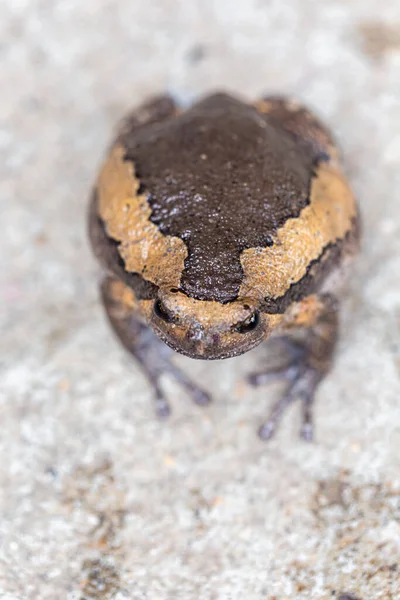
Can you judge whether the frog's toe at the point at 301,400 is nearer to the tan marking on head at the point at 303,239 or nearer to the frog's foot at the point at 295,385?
the frog's foot at the point at 295,385

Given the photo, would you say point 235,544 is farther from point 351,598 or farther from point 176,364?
point 176,364

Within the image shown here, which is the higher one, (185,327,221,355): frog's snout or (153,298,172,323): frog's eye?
(153,298,172,323): frog's eye

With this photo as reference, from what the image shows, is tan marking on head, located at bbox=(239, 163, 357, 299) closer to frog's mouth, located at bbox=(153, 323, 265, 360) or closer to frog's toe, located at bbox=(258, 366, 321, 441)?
frog's mouth, located at bbox=(153, 323, 265, 360)

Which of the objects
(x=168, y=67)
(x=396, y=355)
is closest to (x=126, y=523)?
(x=396, y=355)

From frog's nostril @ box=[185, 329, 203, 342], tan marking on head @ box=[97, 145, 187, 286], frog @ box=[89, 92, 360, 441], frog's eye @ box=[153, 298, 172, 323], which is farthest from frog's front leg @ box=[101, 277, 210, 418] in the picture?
frog's nostril @ box=[185, 329, 203, 342]

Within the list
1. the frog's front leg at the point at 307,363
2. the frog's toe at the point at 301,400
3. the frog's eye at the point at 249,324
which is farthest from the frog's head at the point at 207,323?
the frog's toe at the point at 301,400

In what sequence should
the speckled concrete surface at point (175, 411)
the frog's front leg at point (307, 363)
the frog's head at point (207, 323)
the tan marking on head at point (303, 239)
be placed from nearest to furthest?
the frog's head at point (207, 323) < the tan marking on head at point (303, 239) < the speckled concrete surface at point (175, 411) < the frog's front leg at point (307, 363)
